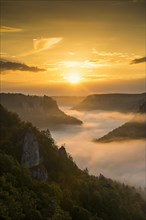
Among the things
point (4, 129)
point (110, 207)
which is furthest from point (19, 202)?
point (4, 129)

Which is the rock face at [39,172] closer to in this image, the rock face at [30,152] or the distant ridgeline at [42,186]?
the distant ridgeline at [42,186]

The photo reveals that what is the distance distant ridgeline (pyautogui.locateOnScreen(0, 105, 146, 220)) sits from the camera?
303 feet

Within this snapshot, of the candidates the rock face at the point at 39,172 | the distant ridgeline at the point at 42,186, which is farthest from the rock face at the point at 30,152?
the rock face at the point at 39,172

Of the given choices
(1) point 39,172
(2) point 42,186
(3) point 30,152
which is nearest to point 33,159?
(3) point 30,152

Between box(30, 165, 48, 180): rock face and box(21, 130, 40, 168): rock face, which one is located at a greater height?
box(21, 130, 40, 168): rock face

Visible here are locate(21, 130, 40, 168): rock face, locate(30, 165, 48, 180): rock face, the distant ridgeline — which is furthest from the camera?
locate(21, 130, 40, 168): rock face

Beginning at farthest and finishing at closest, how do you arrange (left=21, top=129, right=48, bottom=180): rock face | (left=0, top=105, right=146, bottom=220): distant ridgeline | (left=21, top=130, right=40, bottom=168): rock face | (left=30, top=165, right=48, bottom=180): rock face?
(left=21, top=130, right=40, bottom=168): rock face, (left=21, top=129, right=48, bottom=180): rock face, (left=30, top=165, right=48, bottom=180): rock face, (left=0, top=105, right=146, bottom=220): distant ridgeline

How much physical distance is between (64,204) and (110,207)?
22865mm

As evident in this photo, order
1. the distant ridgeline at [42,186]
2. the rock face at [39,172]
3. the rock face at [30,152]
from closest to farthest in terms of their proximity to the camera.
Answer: the distant ridgeline at [42,186] → the rock face at [39,172] → the rock face at [30,152]

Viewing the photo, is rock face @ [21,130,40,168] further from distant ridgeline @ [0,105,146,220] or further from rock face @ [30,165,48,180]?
rock face @ [30,165,48,180]

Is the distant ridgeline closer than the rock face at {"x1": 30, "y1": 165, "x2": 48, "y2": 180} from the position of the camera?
Yes

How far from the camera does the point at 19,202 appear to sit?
91312mm

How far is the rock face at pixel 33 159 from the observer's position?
126 meters

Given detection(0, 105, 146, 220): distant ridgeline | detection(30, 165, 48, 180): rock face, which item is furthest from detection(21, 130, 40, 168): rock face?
detection(30, 165, 48, 180): rock face
